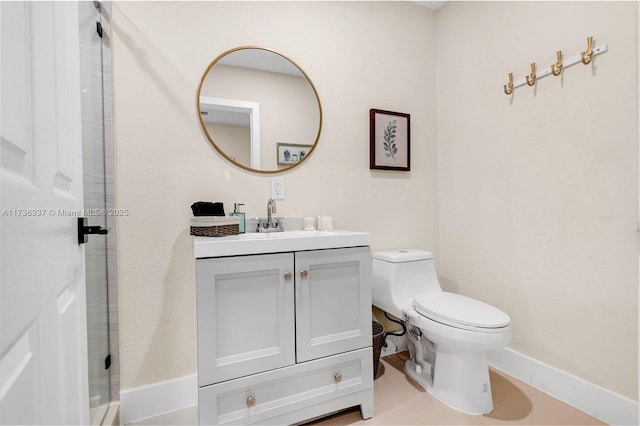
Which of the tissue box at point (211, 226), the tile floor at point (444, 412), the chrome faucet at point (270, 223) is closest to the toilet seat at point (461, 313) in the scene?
the tile floor at point (444, 412)

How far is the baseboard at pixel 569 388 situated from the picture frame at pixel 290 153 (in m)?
1.72

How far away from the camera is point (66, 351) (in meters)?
0.73

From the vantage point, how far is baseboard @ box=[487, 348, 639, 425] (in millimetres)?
1321

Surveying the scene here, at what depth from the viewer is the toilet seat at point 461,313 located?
4.46 ft

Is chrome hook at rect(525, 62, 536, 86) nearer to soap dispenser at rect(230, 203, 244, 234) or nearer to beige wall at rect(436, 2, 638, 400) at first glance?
beige wall at rect(436, 2, 638, 400)

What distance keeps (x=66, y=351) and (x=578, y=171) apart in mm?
2120

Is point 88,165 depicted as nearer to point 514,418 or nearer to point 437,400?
point 437,400

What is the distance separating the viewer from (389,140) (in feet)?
6.73

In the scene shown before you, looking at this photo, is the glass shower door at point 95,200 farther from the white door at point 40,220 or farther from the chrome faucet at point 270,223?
the chrome faucet at point 270,223

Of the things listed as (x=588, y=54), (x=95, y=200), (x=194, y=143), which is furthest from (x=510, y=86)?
(x=95, y=200)

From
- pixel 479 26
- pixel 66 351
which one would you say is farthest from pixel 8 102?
pixel 479 26

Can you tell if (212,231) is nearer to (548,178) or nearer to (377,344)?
(377,344)

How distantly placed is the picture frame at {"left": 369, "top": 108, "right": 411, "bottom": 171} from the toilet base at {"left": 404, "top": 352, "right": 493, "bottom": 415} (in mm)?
1214

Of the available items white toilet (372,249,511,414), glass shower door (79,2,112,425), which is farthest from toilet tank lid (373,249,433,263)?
glass shower door (79,2,112,425)
